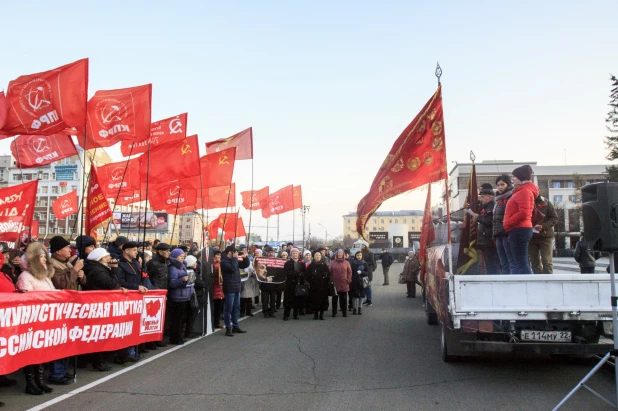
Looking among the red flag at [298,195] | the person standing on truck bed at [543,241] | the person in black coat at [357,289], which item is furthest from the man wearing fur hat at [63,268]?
the red flag at [298,195]

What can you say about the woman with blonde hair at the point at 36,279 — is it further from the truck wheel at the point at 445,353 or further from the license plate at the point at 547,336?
the license plate at the point at 547,336

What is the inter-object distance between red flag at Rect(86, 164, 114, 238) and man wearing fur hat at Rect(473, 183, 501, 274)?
668cm

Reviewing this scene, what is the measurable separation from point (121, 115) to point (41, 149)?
3.30 metres

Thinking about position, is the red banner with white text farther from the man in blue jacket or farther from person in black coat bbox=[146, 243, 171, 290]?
the man in blue jacket

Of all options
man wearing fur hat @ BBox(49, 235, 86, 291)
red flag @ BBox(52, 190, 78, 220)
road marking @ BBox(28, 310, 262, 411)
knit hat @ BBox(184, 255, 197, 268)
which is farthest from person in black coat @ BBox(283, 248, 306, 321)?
red flag @ BBox(52, 190, 78, 220)

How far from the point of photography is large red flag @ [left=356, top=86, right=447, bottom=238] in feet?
26.5

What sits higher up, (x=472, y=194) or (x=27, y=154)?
(x=27, y=154)

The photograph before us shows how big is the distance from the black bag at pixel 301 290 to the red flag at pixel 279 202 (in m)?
14.2

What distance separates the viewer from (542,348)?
6.39m

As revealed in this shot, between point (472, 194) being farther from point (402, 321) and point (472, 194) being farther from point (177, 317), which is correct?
point (177, 317)

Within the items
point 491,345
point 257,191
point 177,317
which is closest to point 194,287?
point 177,317

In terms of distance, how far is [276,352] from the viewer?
9.24 metres

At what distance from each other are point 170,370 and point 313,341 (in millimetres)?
3361

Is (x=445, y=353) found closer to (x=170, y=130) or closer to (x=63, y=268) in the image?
(x=63, y=268)
